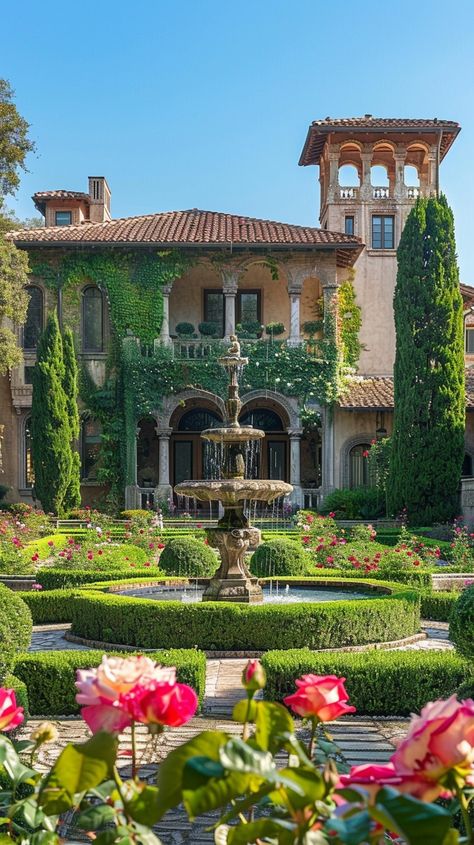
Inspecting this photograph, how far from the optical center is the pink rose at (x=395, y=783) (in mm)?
1684

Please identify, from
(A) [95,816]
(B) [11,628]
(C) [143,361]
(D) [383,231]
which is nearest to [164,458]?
(C) [143,361]

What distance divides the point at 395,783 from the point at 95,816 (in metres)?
0.70

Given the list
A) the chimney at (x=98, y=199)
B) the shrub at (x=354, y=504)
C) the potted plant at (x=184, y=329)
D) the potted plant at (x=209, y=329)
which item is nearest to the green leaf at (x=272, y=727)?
the shrub at (x=354, y=504)

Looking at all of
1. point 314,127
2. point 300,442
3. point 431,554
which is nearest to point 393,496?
point 300,442

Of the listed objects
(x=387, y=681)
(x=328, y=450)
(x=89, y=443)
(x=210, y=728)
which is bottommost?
(x=210, y=728)

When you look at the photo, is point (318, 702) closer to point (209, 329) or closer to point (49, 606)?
point (49, 606)

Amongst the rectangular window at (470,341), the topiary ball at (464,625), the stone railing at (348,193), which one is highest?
the stone railing at (348,193)

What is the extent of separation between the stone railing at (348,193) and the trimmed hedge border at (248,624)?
24817 mm

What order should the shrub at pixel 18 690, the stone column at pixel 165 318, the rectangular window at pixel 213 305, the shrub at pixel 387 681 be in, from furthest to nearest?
the rectangular window at pixel 213 305 → the stone column at pixel 165 318 → the shrub at pixel 387 681 → the shrub at pixel 18 690

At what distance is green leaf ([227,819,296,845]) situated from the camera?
1.85 meters

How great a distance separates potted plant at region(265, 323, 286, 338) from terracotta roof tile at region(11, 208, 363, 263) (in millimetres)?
2544

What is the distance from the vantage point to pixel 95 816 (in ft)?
6.75

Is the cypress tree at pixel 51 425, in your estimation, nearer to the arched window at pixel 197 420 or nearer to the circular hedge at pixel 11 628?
the arched window at pixel 197 420

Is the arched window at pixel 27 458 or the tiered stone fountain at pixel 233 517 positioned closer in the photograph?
the tiered stone fountain at pixel 233 517
